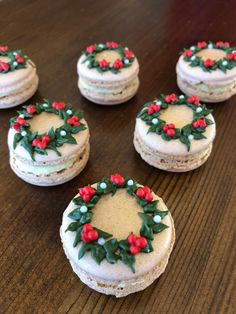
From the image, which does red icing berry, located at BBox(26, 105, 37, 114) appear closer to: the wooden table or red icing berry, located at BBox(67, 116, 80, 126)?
red icing berry, located at BBox(67, 116, 80, 126)

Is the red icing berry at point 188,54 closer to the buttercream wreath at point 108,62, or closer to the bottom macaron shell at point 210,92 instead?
the bottom macaron shell at point 210,92

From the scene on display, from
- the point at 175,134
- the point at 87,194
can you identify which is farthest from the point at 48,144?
the point at 175,134

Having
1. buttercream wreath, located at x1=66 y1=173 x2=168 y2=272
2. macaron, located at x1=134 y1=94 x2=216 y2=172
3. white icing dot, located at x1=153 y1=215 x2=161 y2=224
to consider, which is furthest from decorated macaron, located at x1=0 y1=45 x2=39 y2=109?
white icing dot, located at x1=153 y1=215 x2=161 y2=224

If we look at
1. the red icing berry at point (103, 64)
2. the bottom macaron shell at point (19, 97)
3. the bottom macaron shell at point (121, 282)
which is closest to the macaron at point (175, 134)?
the red icing berry at point (103, 64)

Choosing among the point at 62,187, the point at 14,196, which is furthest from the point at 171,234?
the point at 14,196

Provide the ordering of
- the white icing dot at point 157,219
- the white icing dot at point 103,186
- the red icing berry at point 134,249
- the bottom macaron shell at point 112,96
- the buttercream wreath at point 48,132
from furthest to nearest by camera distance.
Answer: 1. the bottom macaron shell at point 112,96
2. the buttercream wreath at point 48,132
3. the white icing dot at point 103,186
4. the white icing dot at point 157,219
5. the red icing berry at point 134,249
